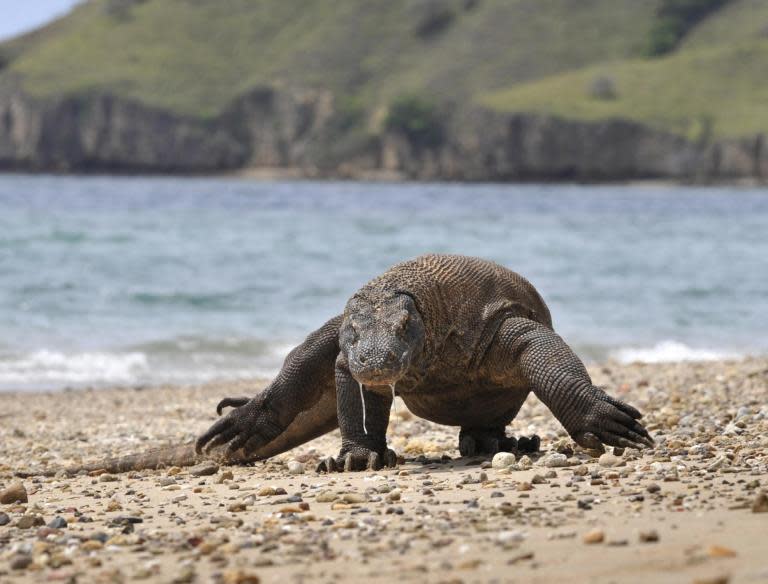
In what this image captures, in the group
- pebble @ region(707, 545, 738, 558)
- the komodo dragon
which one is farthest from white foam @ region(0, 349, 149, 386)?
pebble @ region(707, 545, 738, 558)

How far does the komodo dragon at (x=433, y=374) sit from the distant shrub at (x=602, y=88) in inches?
4470

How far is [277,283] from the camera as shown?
2284 cm

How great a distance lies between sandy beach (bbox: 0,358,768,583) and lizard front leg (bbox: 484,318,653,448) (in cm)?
14

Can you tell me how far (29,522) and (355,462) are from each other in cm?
196

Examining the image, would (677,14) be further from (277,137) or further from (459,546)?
(459,546)

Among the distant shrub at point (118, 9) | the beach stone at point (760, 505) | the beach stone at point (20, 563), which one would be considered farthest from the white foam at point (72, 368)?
the distant shrub at point (118, 9)

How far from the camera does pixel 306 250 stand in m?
29.9

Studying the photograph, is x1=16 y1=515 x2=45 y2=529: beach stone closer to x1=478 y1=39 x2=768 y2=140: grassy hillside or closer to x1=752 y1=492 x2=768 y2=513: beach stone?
x1=752 y1=492 x2=768 y2=513: beach stone

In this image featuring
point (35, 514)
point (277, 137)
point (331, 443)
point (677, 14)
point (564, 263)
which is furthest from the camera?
point (677, 14)

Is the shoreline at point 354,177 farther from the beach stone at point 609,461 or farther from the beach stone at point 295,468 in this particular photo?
the beach stone at point 609,461

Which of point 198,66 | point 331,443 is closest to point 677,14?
point 198,66

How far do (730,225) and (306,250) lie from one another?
20248 mm

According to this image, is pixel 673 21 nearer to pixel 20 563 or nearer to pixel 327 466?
pixel 327 466

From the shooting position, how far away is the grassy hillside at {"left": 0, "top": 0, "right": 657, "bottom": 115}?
443 feet
